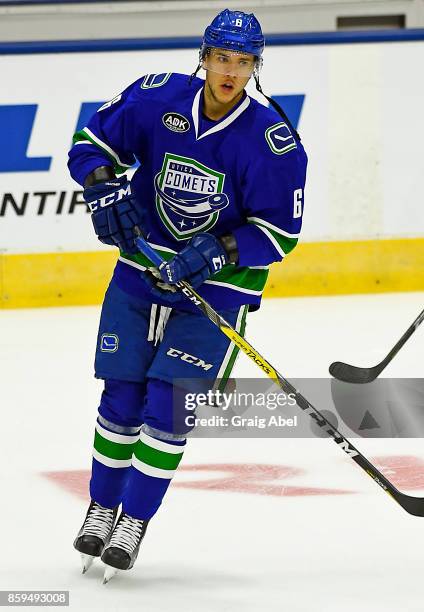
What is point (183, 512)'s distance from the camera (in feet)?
10.2

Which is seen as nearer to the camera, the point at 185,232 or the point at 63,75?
the point at 185,232

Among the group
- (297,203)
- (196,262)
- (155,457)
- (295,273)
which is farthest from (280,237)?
(295,273)

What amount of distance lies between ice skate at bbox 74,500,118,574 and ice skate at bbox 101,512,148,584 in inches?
1.6

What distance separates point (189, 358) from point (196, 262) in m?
0.22

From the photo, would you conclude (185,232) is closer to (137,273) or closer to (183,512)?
(137,273)

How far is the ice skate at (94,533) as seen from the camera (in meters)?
2.69

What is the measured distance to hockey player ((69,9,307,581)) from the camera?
2.64 meters

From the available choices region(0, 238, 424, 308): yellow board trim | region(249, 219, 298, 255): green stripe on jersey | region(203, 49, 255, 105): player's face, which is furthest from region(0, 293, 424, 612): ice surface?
region(0, 238, 424, 308): yellow board trim

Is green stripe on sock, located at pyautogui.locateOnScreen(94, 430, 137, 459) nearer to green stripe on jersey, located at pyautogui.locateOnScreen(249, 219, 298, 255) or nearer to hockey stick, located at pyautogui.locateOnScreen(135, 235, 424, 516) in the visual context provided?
hockey stick, located at pyautogui.locateOnScreen(135, 235, 424, 516)

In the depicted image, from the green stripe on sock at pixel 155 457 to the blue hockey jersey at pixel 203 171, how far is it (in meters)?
0.35

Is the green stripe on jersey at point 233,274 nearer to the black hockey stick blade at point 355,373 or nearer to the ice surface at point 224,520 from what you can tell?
the ice surface at point 224,520

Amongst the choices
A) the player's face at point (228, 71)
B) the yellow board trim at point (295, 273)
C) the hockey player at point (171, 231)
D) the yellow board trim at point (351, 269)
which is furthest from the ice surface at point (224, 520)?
the yellow board trim at point (351, 269)

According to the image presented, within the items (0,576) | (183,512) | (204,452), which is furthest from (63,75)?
(0,576)

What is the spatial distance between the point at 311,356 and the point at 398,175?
1611mm
